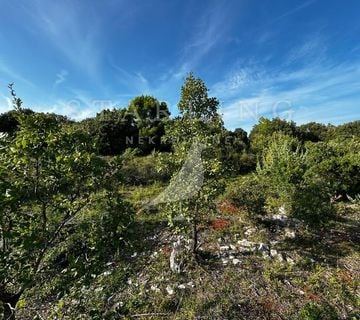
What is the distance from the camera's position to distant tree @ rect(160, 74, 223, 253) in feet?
18.5

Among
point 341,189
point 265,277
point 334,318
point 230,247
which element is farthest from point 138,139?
point 334,318

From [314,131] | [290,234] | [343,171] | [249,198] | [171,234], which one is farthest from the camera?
[314,131]

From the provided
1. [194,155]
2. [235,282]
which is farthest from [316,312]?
[194,155]

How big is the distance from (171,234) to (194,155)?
2650mm

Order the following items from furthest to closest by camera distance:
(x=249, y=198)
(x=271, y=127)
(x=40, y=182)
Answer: (x=271, y=127) < (x=249, y=198) < (x=40, y=182)

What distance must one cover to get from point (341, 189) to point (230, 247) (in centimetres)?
654

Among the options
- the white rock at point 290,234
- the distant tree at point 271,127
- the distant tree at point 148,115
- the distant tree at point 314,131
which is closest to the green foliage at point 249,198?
the white rock at point 290,234

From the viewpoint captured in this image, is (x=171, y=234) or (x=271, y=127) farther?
(x=271, y=127)

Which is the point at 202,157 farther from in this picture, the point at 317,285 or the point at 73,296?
the point at 73,296

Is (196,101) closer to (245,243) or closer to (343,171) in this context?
(245,243)

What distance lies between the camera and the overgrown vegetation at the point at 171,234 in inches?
90.9

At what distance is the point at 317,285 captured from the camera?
514cm

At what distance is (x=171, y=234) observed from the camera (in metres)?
7.44

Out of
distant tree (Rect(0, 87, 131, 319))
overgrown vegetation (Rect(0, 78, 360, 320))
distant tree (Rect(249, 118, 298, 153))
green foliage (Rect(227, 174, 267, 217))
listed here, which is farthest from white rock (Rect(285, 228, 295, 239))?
distant tree (Rect(249, 118, 298, 153))
